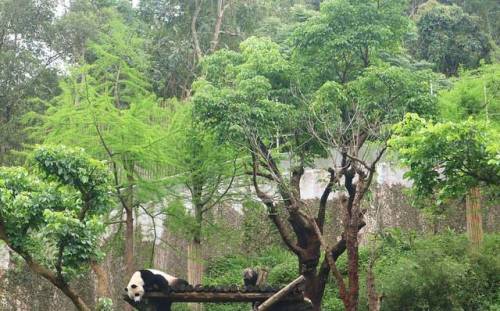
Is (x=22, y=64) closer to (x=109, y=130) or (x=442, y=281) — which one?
(x=109, y=130)

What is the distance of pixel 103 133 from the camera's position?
11.5m

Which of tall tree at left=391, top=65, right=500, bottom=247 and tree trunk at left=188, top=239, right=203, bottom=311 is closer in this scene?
tall tree at left=391, top=65, right=500, bottom=247

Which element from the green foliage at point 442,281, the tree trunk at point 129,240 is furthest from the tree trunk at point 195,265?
the green foliage at point 442,281

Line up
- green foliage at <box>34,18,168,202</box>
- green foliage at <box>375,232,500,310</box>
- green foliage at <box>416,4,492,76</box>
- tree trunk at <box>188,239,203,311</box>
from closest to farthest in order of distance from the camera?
green foliage at <box>34,18,168,202</box>
green foliage at <box>375,232,500,310</box>
tree trunk at <box>188,239,203,311</box>
green foliage at <box>416,4,492,76</box>

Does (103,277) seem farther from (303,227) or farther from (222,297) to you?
(303,227)

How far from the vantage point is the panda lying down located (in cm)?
946

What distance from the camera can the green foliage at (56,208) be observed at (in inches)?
293

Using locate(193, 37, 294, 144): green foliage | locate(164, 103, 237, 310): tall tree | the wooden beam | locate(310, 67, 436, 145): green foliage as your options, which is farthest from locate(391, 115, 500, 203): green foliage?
locate(164, 103, 237, 310): tall tree

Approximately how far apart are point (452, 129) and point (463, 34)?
17.1 meters

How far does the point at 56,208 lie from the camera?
7.85 m

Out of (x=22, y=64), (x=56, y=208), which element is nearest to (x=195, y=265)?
(x=56, y=208)

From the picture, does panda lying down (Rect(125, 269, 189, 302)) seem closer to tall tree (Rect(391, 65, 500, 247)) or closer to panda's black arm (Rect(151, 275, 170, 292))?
panda's black arm (Rect(151, 275, 170, 292))

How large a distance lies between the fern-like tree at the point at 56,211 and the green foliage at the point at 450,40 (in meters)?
17.3

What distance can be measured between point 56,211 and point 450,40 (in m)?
18.6
